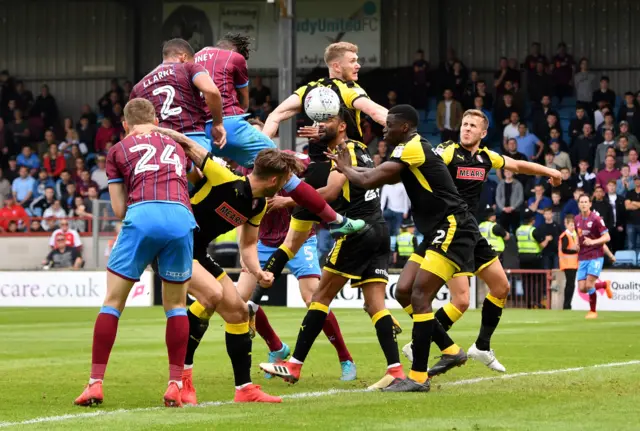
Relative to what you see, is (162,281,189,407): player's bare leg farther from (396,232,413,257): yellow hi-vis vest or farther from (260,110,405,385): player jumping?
(396,232,413,257): yellow hi-vis vest

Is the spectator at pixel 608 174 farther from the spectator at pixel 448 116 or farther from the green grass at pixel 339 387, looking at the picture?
the green grass at pixel 339 387

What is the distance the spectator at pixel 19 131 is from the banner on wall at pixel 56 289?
8.35 meters

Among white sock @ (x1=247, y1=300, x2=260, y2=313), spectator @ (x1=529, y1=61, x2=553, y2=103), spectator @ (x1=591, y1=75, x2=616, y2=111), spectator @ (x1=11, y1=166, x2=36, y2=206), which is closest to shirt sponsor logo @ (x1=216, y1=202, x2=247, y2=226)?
white sock @ (x1=247, y1=300, x2=260, y2=313)

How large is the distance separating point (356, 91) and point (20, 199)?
892 inches

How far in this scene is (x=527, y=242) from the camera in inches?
1061

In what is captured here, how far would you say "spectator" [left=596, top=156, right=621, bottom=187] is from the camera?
2708 cm

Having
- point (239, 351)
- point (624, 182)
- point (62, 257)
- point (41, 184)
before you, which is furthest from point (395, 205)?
point (239, 351)

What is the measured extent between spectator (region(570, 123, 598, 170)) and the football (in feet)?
61.5

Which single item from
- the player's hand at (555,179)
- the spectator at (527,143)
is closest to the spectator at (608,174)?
the spectator at (527,143)

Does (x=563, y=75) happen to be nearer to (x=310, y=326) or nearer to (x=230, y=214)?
(x=310, y=326)

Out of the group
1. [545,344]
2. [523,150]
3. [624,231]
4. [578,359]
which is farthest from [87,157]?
[578,359]

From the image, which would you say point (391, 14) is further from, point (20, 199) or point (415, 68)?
point (20, 199)

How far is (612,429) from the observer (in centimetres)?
740

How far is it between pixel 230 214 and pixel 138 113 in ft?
3.37
